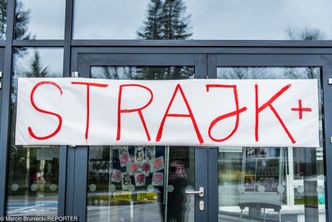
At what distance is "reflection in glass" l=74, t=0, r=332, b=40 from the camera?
3531 mm

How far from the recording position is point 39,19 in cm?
359

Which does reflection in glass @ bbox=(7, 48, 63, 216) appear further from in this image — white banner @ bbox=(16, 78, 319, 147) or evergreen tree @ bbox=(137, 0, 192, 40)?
evergreen tree @ bbox=(137, 0, 192, 40)

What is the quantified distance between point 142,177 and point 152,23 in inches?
50.0

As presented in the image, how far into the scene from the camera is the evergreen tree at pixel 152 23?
11.6ft

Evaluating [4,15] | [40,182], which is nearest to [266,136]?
[40,182]

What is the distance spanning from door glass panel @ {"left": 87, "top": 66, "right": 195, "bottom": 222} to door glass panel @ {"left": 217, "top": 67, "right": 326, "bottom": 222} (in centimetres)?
32

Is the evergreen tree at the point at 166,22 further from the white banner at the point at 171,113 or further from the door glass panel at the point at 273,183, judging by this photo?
the door glass panel at the point at 273,183

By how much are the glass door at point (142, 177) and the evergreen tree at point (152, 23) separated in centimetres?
24

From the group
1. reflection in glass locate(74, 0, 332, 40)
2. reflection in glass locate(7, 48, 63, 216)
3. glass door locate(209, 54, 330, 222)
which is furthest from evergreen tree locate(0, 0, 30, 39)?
glass door locate(209, 54, 330, 222)

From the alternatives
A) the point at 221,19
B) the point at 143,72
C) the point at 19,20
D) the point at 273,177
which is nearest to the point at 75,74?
the point at 143,72

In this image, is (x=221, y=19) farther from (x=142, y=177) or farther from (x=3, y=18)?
(x=3, y=18)

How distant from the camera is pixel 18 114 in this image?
3.31 meters

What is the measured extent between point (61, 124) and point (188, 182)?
1.08m

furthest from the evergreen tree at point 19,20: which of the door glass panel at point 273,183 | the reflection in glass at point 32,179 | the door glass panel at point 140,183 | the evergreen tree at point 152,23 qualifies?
the door glass panel at point 273,183
